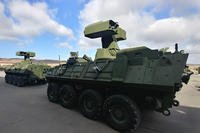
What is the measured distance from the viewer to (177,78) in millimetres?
4613

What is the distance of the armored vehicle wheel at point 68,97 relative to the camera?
7.64 meters

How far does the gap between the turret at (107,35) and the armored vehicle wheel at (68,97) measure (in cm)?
161

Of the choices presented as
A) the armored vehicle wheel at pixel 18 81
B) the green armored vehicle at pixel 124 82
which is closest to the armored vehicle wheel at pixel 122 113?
the green armored vehicle at pixel 124 82

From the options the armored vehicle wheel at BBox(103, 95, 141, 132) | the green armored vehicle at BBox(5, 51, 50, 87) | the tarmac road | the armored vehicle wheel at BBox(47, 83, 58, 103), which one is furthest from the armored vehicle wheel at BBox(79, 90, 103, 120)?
the green armored vehicle at BBox(5, 51, 50, 87)

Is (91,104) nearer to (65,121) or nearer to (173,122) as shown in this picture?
(65,121)

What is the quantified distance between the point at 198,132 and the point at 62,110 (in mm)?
4587

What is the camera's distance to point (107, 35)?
321 inches

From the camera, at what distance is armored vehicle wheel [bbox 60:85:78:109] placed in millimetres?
7642

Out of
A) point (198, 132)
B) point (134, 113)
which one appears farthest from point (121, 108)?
point (198, 132)

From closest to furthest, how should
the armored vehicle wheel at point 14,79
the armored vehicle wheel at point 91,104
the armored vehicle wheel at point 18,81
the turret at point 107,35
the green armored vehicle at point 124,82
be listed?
the green armored vehicle at point 124,82
the armored vehicle wheel at point 91,104
the turret at point 107,35
the armored vehicle wheel at point 18,81
the armored vehicle wheel at point 14,79

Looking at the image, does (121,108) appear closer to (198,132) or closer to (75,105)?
(198,132)

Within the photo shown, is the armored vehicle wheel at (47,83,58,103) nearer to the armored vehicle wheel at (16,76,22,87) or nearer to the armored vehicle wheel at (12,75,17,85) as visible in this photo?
the armored vehicle wheel at (16,76,22,87)

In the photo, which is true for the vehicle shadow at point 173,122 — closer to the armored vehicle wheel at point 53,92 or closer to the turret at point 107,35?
the turret at point 107,35

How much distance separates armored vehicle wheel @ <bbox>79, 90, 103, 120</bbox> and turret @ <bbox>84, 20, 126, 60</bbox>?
1456mm
